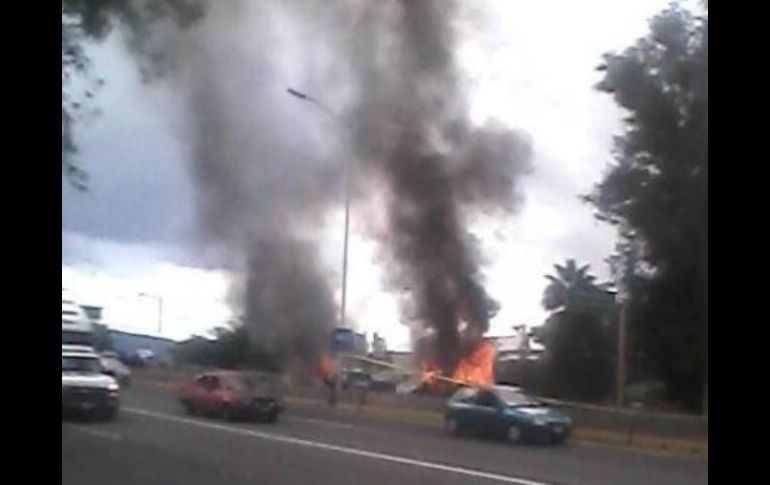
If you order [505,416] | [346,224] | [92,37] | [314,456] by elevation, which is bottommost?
[314,456]

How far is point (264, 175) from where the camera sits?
8.67ft

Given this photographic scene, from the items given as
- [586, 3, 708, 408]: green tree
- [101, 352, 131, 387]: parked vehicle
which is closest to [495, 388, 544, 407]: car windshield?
[586, 3, 708, 408]: green tree

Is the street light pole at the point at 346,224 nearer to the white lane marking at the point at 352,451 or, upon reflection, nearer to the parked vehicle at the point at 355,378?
the parked vehicle at the point at 355,378

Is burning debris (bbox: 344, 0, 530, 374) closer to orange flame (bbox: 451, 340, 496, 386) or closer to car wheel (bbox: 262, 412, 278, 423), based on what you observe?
orange flame (bbox: 451, 340, 496, 386)

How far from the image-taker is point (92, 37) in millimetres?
2822

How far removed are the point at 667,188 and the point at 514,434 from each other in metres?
0.60

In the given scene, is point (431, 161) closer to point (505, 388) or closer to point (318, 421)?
point (505, 388)

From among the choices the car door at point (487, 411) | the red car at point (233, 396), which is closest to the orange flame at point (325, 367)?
the red car at point (233, 396)

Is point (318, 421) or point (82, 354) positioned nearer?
point (318, 421)

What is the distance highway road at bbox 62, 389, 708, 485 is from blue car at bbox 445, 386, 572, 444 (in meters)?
0.03

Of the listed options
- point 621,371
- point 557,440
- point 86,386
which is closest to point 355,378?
point 557,440

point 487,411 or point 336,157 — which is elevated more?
point 336,157
